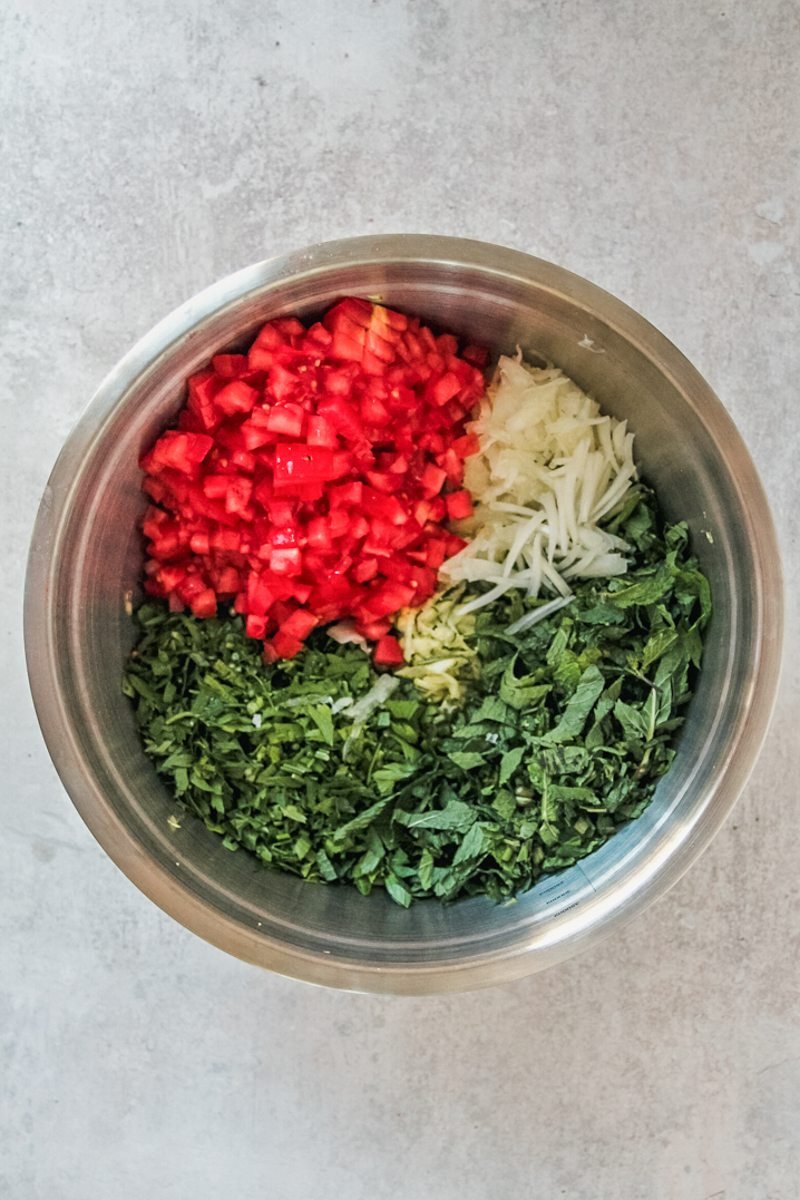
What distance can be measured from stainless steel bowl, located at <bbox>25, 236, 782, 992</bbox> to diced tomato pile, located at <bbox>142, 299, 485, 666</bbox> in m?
0.05

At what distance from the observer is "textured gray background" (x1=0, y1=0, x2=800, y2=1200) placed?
1.76 m

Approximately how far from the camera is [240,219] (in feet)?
5.76

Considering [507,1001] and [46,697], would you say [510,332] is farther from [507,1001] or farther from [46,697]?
[507,1001]

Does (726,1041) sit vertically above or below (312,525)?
below

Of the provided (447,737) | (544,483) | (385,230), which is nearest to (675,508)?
(544,483)

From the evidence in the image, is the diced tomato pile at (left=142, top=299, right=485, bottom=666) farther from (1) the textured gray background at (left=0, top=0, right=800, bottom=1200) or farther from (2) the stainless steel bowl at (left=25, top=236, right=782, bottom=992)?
(1) the textured gray background at (left=0, top=0, right=800, bottom=1200)

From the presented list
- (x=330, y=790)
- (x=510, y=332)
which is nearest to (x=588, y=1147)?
(x=330, y=790)

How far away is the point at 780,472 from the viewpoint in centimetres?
180

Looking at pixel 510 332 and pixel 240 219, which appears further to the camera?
pixel 240 219

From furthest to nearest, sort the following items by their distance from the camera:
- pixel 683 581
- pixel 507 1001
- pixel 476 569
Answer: pixel 507 1001
pixel 476 569
pixel 683 581

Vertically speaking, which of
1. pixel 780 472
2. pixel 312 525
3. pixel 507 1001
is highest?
pixel 780 472

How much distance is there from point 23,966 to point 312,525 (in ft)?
3.24

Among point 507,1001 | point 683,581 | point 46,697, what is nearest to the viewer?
point 46,697

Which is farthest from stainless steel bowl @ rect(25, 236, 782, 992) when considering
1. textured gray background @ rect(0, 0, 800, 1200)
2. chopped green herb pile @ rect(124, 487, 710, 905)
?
textured gray background @ rect(0, 0, 800, 1200)
